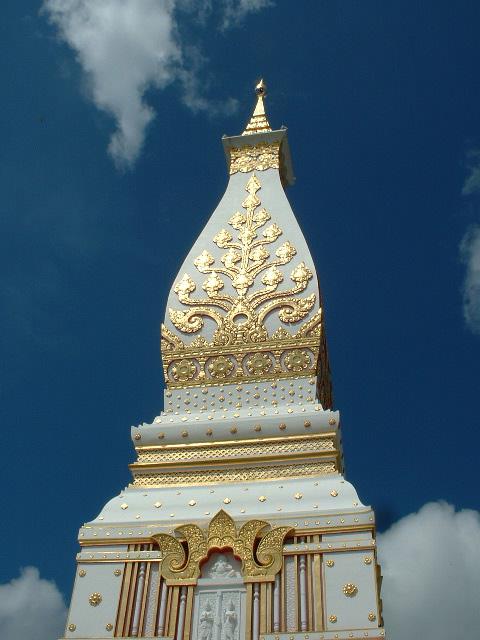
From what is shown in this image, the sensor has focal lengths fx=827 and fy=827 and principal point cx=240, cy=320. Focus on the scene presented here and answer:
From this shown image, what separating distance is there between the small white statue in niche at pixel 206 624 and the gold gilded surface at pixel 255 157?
7944 millimetres

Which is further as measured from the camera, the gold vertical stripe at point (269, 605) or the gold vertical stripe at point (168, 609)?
the gold vertical stripe at point (168, 609)

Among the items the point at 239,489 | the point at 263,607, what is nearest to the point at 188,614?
the point at 263,607

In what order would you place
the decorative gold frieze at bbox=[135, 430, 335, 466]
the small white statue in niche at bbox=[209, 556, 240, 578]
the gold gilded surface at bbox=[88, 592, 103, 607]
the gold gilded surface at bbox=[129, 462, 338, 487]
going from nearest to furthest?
the gold gilded surface at bbox=[88, 592, 103, 607] → the small white statue in niche at bbox=[209, 556, 240, 578] → the gold gilded surface at bbox=[129, 462, 338, 487] → the decorative gold frieze at bbox=[135, 430, 335, 466]

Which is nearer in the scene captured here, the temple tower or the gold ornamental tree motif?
the temple tower

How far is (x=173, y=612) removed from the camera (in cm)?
780

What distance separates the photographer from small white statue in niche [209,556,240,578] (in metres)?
8.08

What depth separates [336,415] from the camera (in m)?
9.36

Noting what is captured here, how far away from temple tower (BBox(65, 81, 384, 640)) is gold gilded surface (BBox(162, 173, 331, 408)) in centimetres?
2

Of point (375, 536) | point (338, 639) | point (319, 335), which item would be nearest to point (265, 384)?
point (319, 335)

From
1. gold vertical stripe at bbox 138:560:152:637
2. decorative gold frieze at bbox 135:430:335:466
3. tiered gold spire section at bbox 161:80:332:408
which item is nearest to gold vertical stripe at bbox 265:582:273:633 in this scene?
gold vertical stripe at bbox 138:560:152:637

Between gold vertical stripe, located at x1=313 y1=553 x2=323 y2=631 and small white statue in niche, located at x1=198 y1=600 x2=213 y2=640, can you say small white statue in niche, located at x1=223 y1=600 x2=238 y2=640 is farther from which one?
gold vertical stripe, located at x1=313 y1=553 x2=323 y2=631

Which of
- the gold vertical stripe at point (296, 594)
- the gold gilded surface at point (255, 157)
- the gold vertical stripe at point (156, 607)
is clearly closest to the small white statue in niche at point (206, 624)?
the gold vertical stripe at point (156, 607)

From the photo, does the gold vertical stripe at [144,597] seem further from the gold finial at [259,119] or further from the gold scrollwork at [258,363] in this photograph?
the gold finial at [259,119]

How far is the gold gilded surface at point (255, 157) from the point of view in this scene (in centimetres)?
1387
